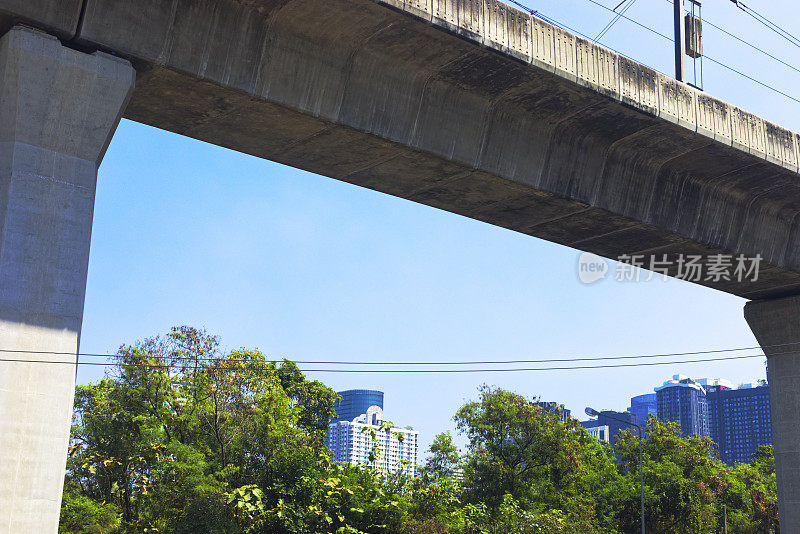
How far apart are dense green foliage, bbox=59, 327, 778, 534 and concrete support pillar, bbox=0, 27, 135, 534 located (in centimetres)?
1838

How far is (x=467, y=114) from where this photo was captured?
13.0 meters

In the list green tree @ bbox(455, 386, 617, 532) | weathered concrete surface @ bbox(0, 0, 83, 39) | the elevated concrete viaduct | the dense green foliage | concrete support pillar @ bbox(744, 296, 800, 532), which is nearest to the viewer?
the elevated concrete viaduct

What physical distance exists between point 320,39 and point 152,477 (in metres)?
23.9

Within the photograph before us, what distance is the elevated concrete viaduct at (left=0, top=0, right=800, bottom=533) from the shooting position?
9039 millimetres

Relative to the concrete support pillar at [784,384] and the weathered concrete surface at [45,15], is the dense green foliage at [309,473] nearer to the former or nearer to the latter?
the concrete support pillar at [784,384]

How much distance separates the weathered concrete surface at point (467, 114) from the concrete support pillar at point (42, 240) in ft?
2.05

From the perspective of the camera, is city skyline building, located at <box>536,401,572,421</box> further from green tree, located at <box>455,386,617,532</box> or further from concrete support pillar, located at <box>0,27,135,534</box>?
concrete support pillar, located at <box>0,27,135,534</box>

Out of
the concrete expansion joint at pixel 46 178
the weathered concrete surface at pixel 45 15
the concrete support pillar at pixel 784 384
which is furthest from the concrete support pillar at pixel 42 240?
the concrete support pillar at pixel 784 384

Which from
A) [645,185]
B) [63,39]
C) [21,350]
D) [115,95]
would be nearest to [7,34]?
[63,39]

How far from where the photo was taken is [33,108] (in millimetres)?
9328

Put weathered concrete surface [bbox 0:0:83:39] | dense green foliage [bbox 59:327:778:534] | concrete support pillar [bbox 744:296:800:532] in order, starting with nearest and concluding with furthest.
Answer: weathered concrete surface [bbox 0:0:83:39], concrete support pillar [bbox 744:296:800:532], dense green foliage [bbox 59:327:778:534]

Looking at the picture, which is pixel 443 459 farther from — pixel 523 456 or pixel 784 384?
pixel 784 384

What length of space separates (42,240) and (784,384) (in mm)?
16930

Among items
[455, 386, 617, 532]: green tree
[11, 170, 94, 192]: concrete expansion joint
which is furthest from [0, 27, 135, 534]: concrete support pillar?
[455, 386, 617, 532]: green tree
